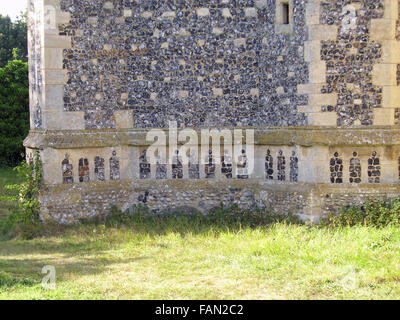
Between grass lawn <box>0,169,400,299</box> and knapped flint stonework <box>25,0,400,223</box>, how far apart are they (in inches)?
41.6

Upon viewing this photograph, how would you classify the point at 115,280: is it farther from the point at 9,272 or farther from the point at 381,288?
the point at 381,288

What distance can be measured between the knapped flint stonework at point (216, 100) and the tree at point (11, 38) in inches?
692

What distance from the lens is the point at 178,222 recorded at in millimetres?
11836

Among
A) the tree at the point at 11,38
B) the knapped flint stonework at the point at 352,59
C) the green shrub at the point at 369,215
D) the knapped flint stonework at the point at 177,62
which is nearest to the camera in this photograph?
the green shrub at the point at 369,215

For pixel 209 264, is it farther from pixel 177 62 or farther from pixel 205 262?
pixel 177 62

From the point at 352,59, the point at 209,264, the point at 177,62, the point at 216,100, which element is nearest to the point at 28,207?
the point at 177,62

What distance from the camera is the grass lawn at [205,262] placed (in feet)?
24.2

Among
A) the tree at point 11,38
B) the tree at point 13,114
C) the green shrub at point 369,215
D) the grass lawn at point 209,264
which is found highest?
the tree at point 11,38

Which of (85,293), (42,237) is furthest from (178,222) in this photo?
(85,293)

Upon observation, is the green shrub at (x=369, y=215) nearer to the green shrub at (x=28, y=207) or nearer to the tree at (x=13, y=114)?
the green shrub at (x=28, y=207)

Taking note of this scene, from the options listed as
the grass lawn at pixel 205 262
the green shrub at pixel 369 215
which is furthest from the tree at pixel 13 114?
the green shrub at pixel 369 215

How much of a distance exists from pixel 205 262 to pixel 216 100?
15.2ft

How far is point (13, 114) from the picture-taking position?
20.3 meters

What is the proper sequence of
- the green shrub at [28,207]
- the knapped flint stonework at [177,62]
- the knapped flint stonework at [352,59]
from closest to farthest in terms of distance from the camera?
the knapped flint stonework at [352,59] → the green shrub at [28,207] → the knapped flint stonework at [177,62]
